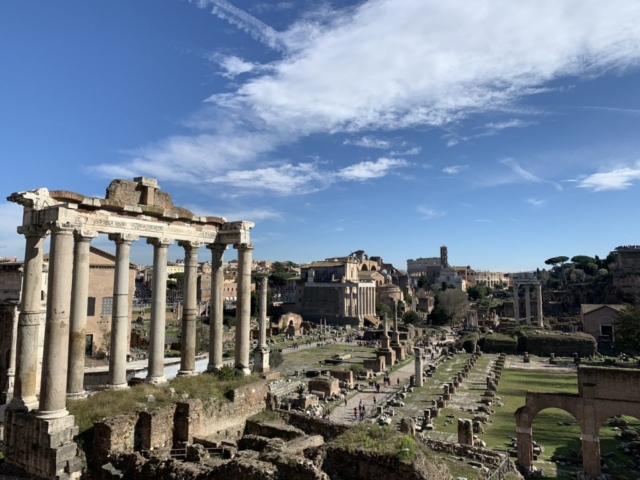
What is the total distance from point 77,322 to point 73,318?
0.14 m

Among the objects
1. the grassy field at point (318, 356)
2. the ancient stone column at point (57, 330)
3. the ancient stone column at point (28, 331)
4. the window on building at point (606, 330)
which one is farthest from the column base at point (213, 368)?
the window on building at point (606, 330)

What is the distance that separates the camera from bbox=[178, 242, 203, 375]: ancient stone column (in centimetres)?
1409

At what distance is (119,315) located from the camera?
12.1 metres

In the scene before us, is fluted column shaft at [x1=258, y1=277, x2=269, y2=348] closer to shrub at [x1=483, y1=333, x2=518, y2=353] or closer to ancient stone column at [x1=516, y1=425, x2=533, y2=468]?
ancient stone column at [x1=516, y1=425, x2=533, y2=468]

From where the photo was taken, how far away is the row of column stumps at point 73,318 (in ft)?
31.0

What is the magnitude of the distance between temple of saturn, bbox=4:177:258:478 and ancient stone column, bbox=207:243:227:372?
34 millimetres

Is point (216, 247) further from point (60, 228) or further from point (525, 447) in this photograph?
point (525, 447)

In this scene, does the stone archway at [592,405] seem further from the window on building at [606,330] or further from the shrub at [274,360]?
the window on building at [606,330]

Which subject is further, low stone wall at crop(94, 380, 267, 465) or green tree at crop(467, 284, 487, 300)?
green tree at crop(467, 284, 487, 300)

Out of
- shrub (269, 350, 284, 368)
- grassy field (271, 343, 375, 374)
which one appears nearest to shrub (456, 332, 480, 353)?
grassy field (271, 343, 375, 374)

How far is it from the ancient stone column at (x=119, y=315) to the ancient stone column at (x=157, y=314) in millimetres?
932

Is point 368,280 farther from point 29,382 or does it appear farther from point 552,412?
point 29,382

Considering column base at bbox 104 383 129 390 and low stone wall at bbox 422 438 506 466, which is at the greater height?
column base at bbox 104 383 129 390

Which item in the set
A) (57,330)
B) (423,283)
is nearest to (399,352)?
(57,330)
